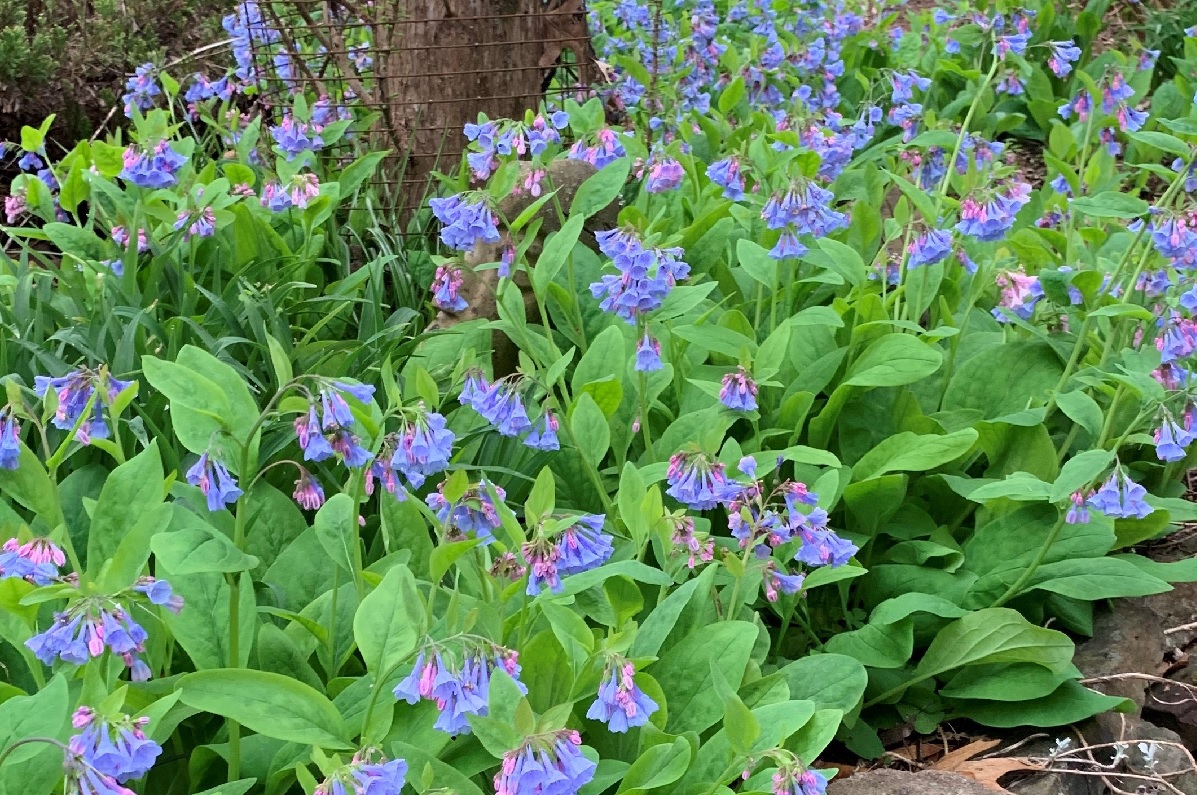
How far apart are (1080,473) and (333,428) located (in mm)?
1188

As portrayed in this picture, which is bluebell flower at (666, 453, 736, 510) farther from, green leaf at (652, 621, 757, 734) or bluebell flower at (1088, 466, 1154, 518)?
bluebell flower at (1088, 466, 1154, 518)

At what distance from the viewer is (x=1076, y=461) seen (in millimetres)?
1872

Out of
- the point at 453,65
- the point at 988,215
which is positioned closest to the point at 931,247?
the point at 988,215

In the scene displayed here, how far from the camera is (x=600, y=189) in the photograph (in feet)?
8.38

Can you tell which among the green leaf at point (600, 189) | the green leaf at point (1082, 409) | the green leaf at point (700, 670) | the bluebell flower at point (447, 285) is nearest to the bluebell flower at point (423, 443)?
the green leaf at point (700, 670)

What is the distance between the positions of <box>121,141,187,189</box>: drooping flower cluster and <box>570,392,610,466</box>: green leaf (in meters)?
1.20

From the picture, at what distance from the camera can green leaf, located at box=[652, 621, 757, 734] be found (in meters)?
1.66

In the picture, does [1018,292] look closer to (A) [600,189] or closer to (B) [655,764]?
(A) [600,189]

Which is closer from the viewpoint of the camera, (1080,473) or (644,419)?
(1080,473)

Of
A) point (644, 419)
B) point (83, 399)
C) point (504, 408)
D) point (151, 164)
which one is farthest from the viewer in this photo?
point (151, 164)

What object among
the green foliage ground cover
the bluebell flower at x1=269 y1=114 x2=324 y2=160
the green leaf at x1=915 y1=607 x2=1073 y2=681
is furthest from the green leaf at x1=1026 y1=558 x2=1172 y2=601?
the bluebell flower at x1=269 y1=114 x2=324 y2=160

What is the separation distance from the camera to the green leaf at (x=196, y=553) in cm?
141

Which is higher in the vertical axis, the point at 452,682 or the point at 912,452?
the point at 452,682

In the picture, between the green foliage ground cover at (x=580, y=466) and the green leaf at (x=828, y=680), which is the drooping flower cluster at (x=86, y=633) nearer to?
the green foliage ground cover at (x=580, y=466)
